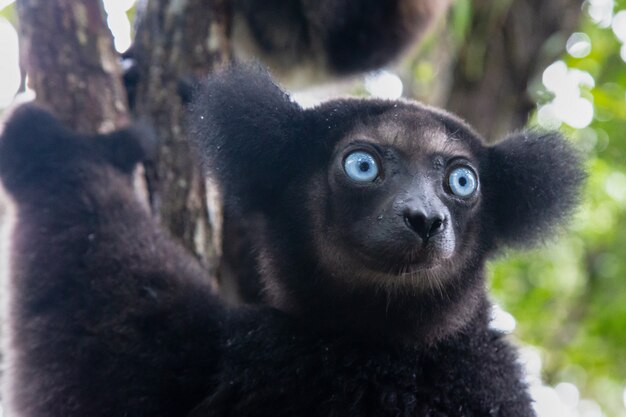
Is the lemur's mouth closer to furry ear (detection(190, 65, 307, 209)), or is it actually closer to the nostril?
the nostril

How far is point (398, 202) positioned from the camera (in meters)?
2.70

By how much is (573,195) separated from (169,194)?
1.75 metres

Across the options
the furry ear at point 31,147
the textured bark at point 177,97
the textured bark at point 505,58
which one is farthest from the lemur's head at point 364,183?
the textured bark at point 505,58

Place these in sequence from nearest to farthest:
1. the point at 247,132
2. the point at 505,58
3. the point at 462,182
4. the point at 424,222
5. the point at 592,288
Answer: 1. the point at 424,222
2. the point at 462,182
3. the point at 247,132
4. the point at 505,58
5. the point at 592,288

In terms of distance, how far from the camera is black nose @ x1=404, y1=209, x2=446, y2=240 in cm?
262

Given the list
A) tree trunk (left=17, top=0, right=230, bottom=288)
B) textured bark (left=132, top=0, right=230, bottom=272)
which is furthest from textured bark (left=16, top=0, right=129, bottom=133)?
textured bark (left=132, top=0, right=230, bottom=272)

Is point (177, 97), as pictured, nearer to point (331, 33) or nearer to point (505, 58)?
point (331, 33)

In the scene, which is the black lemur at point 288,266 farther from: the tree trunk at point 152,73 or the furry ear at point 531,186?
the tree trunk at point 152,73

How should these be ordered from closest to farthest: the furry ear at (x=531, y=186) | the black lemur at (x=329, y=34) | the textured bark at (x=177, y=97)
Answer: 1. the furry ear at (x=531, y=186)
2. the textured bark at (x=177, y=97)
3. the black lemur at (x=329, y=34)

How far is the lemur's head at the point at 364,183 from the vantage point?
9.46 ft

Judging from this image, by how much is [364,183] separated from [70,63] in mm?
1385

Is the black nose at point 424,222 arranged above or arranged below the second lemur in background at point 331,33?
below

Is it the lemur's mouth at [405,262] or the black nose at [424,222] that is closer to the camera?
the black nose at [424,222]

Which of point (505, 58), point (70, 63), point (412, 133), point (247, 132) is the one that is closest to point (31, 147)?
point (70, 63)
